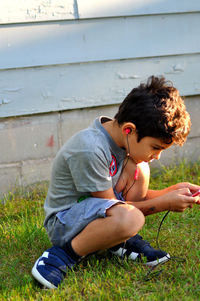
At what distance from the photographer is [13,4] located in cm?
296

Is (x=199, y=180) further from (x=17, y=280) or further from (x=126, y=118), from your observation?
(x=17, y=280)

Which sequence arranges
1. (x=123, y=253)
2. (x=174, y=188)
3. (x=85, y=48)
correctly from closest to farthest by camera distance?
(x=123, y=253)
(x=174, y=188)
(x=85, y=48)

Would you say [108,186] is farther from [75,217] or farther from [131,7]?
[131,7]

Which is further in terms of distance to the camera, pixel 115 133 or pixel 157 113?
pixel 115 133

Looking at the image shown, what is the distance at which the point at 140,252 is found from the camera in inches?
85.4

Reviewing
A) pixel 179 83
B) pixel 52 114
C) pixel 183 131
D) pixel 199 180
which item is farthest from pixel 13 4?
pixel 199 180

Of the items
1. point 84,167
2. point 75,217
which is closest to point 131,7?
point 84,167

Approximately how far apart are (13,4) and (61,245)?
1796 mm

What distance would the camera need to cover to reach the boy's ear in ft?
6.67

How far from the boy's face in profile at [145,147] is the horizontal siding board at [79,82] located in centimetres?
121

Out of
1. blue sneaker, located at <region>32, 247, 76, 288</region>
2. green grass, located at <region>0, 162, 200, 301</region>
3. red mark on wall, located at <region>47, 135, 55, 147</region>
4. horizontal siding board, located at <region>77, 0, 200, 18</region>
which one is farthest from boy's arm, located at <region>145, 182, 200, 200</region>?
horizontal siding board, located at <region>77, 0, 200, 18</region>

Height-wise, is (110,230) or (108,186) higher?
(108,186)

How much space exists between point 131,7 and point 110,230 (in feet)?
6.31

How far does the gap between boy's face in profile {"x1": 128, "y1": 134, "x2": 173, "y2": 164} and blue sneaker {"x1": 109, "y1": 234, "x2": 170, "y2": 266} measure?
453 mm
